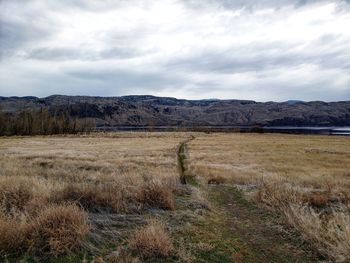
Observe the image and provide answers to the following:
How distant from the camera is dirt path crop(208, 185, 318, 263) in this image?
8562 mm

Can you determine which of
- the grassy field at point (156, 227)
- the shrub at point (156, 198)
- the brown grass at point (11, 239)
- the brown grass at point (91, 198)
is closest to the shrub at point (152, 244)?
the grassy field at point (156, 227)

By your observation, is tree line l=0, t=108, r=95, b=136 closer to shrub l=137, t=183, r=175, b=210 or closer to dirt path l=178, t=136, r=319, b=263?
shrub l=137, t=183, r=175, b=210

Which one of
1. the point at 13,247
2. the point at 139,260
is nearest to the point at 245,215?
the point at 139,260

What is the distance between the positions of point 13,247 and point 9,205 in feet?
10.7

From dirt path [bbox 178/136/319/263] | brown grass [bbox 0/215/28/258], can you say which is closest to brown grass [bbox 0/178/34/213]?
brown grass [bbox 0/215/28/258]

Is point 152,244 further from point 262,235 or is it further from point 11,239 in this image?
point 262,235

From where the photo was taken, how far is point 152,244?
7.95m

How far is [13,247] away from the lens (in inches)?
295

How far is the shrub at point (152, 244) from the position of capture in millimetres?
7867

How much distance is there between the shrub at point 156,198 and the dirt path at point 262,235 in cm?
200

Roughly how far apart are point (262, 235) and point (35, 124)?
124659 mm

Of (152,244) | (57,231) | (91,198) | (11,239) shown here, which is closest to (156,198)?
(91,198)

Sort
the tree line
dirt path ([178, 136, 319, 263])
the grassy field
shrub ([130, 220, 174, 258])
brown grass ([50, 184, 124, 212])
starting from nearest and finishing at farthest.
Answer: the grassy field, shrub ([130, 220, 174, 258]), dirt path ([178, 136, 319, 263]), brown grass ([50, 184, 124, 212]), the tree line

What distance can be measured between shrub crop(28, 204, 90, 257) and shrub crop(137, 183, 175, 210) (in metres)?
3.46
